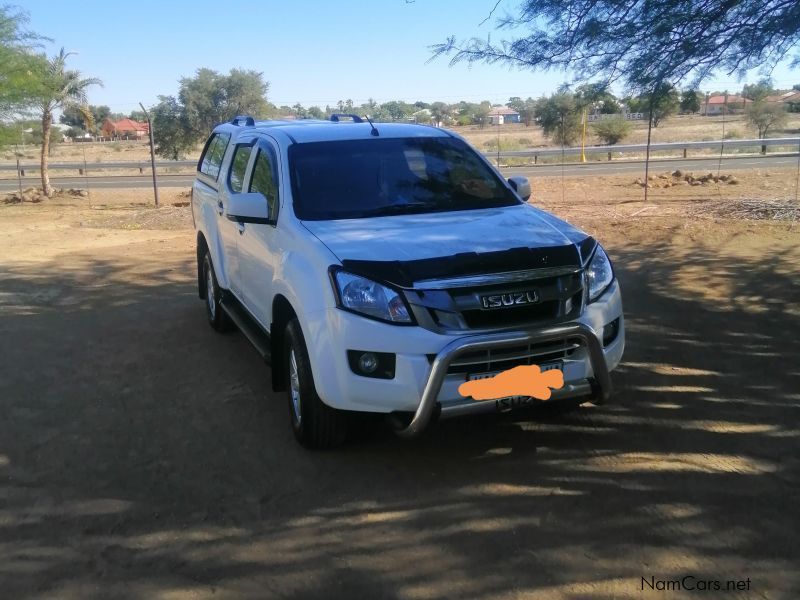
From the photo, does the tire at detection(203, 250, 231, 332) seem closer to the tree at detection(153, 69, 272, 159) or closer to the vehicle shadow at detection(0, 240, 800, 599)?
the vehicle shadow at detection(0, 240, 800, 599)

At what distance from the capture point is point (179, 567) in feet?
11.7

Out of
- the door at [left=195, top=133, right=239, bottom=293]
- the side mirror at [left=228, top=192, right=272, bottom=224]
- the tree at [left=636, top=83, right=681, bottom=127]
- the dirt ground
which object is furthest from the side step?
the tree at [left=636, top=83, right=681, bottom=127]

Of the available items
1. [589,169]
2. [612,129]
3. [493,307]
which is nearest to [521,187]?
[493,307]

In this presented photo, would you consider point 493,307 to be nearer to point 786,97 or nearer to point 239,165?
point 239,165

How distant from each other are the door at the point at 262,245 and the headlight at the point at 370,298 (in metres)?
0.95

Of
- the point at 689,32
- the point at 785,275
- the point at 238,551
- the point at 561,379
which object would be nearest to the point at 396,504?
the point at 238,551

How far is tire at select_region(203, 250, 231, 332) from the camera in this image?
737 cm

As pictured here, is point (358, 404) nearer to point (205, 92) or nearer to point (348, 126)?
point (348, 126)

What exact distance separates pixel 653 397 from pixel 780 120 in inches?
1072

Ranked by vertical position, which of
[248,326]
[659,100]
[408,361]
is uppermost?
[659,100]

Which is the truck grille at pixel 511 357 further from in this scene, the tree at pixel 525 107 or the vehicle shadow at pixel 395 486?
the tree at pixel 525 107

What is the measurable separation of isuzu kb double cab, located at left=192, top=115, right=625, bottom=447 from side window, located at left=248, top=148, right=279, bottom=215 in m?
0.02

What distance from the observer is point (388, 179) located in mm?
5496

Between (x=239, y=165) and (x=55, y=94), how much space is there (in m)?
20.5
